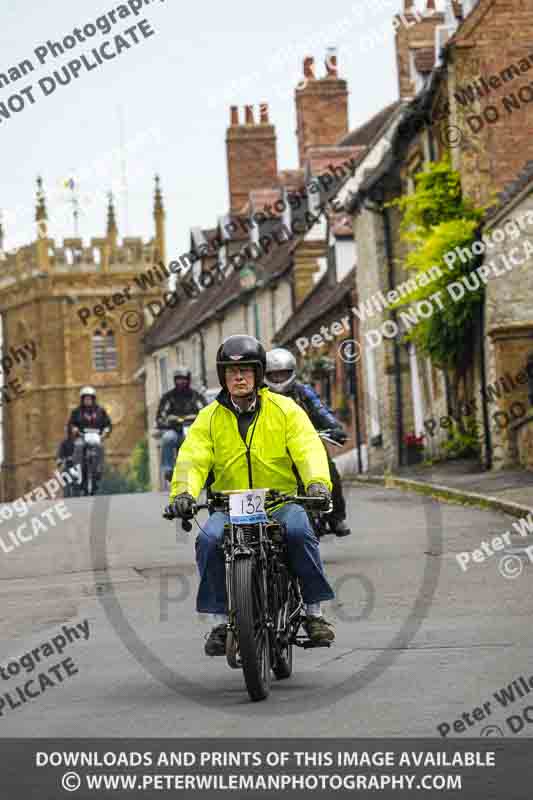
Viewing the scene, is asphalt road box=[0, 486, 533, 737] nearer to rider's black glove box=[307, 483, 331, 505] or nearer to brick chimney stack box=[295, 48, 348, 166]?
rider's black glove box=[307, 483, 331, 505]

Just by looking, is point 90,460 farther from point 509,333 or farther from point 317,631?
point 317,631

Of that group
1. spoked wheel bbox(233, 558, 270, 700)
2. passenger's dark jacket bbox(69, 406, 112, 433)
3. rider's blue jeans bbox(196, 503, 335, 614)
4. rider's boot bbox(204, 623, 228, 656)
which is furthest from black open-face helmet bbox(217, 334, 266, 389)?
passenger's dark jacket bbox(69, 406, 112, 433)

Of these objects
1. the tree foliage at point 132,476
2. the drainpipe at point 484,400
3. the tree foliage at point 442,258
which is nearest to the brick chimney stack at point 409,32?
the tree foliage at point 442,258

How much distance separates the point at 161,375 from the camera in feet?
259

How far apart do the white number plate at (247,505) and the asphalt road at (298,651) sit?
832 mm

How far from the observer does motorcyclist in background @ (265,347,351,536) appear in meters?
13.5

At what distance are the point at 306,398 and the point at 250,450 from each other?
5442 millimetres

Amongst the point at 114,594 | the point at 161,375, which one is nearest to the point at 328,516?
the point at 114,594

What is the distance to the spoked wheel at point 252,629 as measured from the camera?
7695mm

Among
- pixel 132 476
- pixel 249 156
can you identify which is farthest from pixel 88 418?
pixel 132 476

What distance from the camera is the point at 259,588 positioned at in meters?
8.00
